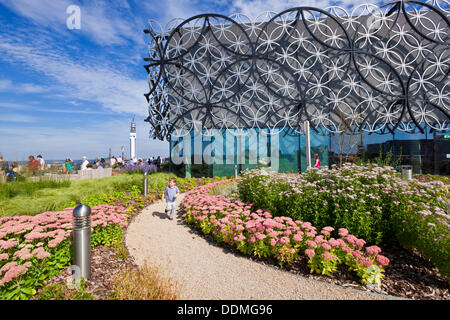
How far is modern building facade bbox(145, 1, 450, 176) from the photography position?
1312 cm

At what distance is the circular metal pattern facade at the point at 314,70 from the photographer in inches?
515

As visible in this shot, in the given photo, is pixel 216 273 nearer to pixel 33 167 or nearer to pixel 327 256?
pixel 327 256

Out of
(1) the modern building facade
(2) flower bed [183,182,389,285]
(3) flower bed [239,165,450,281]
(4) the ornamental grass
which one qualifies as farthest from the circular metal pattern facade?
(4) the ornamental grass

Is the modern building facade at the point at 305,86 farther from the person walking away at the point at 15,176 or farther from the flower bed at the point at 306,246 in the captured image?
the flower bed at the point at 306,246

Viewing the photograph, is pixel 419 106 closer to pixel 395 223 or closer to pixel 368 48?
pixel 368 48

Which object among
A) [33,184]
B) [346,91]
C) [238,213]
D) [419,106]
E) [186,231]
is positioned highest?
[346,91]

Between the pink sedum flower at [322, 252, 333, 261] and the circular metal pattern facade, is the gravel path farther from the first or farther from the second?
the circular metal pattern facade

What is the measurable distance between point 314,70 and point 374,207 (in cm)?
1171

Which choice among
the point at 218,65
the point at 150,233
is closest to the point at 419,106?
the point at 218,65

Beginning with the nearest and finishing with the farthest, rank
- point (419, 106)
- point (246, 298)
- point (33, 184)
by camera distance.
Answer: point (246, 298) < point (33, 184) < point (419, 106)

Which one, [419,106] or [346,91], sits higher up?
[346,91]

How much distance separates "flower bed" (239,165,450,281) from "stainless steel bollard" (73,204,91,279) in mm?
3895

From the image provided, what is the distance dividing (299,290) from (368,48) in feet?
52.9

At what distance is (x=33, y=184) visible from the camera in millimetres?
7320
